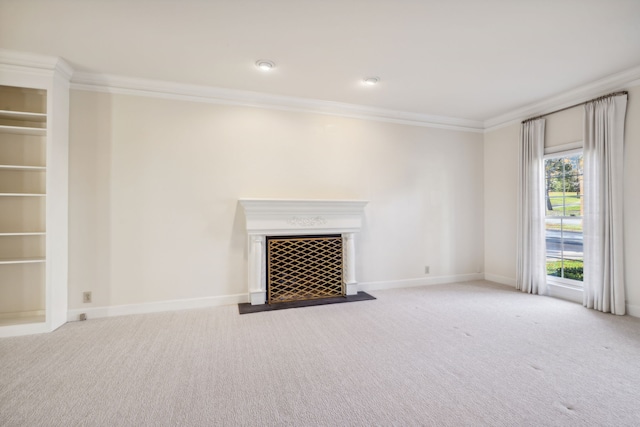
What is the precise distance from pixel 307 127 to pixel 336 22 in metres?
1.64

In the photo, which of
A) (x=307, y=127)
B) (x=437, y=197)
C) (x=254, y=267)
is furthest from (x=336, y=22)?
(x=437, y=197)

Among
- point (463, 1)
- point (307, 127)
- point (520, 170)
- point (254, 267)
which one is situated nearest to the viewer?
point (463, 1)

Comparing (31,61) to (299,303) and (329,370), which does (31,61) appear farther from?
(329,370)

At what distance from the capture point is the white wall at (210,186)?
9.90ft

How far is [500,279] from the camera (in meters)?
4.42

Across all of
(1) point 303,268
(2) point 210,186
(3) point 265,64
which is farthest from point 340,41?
(1) point 303,268

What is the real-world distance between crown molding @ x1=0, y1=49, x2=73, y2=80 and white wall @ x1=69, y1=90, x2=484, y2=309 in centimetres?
33

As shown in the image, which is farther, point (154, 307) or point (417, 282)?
point (417, 282)

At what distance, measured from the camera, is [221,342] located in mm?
2416

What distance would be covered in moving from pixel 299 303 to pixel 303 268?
45cm

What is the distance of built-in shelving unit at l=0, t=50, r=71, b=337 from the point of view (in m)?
2.64

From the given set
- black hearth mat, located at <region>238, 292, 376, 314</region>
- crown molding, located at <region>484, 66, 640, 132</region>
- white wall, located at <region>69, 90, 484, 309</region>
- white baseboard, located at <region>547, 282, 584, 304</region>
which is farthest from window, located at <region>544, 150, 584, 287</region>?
black hearth mat, located at <region>238, 292, 376, 314</region>

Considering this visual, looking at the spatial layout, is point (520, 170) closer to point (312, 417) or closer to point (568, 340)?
point (568, 340)

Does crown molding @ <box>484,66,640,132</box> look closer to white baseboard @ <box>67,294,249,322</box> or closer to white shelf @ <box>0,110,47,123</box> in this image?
white baseboard @ <box>67,294,249,322</box>
